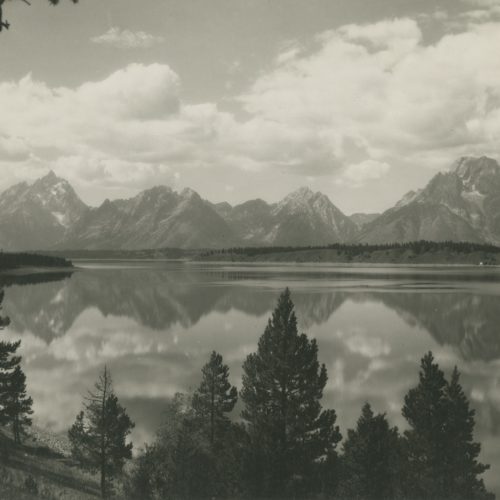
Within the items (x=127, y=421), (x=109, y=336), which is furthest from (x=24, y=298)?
(x=127, y=421)

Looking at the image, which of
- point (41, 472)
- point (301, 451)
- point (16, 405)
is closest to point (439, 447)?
point (301, 451)

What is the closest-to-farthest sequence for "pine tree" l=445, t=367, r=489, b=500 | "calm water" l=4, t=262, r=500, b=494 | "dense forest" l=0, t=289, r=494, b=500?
"pine tree" l=445, t=367, r=489, b=500
"dense forest" l=0, t=289, r=494, b=500
"calm water" l=4, t=262, r=500, b=494

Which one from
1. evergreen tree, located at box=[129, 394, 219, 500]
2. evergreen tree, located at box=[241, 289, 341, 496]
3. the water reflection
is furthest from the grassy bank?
the water reflection

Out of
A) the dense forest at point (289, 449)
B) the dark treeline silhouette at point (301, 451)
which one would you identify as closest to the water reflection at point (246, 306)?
the dense forest at point (289, 449)

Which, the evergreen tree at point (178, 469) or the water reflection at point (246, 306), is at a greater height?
the water reflection at point (246, 306)

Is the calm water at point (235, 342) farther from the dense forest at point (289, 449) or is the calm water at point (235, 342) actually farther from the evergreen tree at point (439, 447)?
the dense forest at point (289, 449)

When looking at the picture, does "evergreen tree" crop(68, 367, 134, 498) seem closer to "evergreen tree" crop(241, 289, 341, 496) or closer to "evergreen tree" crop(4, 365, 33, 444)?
"evergreen tree" crop(4, 365, 33, 444)

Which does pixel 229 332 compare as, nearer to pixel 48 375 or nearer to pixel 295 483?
pixel 48 375
